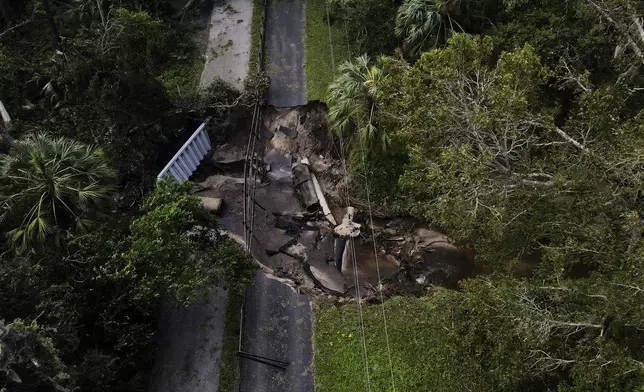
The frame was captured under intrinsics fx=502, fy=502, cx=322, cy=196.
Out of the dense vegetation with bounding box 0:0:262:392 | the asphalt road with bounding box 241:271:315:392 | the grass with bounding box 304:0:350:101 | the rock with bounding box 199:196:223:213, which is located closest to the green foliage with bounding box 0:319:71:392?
the dense vegetation with bounding box 0:0:262:392

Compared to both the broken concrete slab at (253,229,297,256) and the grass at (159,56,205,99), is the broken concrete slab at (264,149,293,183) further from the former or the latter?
the grass at (159,56,205,99)

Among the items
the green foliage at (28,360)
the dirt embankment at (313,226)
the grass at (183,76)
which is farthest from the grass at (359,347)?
the grass at (183,76)

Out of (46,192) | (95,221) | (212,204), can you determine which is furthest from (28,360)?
(212,204)

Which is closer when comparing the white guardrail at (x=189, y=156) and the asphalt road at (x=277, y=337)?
the asphalt road at (x=277, y=337)

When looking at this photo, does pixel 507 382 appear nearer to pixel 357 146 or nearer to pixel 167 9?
pixel 357 146

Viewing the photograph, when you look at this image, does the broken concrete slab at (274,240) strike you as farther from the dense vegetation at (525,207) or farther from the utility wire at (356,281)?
the dense vegetation at (525,207)

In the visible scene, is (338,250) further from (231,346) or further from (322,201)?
(231,346)
